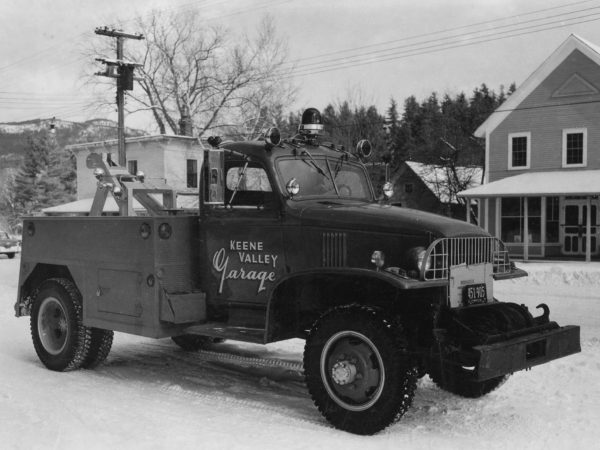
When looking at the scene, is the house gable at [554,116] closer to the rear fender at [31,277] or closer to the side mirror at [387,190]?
the side mirror at [387,190]

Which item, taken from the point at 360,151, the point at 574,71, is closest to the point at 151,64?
the point at 574,71

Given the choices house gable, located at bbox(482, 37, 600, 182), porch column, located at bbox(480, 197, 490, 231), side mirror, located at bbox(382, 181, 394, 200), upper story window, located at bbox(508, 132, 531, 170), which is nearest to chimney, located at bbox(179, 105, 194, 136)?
house gable, located at bbox(482, 37, 600, 182)

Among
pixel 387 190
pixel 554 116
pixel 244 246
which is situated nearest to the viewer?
pixel 244 246

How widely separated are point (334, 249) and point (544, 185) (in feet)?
68.5

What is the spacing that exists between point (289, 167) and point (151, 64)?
38707 millimetres

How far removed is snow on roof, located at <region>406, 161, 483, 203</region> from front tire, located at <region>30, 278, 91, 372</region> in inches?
1394

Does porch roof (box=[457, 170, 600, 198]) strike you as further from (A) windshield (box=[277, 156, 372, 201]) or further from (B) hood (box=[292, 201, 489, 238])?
(B) hood (box=[292, 201, 489, 238])

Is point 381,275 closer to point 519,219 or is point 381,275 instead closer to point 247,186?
point 247,186

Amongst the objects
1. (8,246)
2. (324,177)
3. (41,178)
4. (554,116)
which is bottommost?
Answer: (8,246)

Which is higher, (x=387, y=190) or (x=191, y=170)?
(x=191, y=170)

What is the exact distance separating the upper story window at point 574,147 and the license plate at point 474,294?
21.6m

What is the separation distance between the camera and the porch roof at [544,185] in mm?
23719

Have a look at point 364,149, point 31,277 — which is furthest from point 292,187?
point 31,277

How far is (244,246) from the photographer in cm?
648
